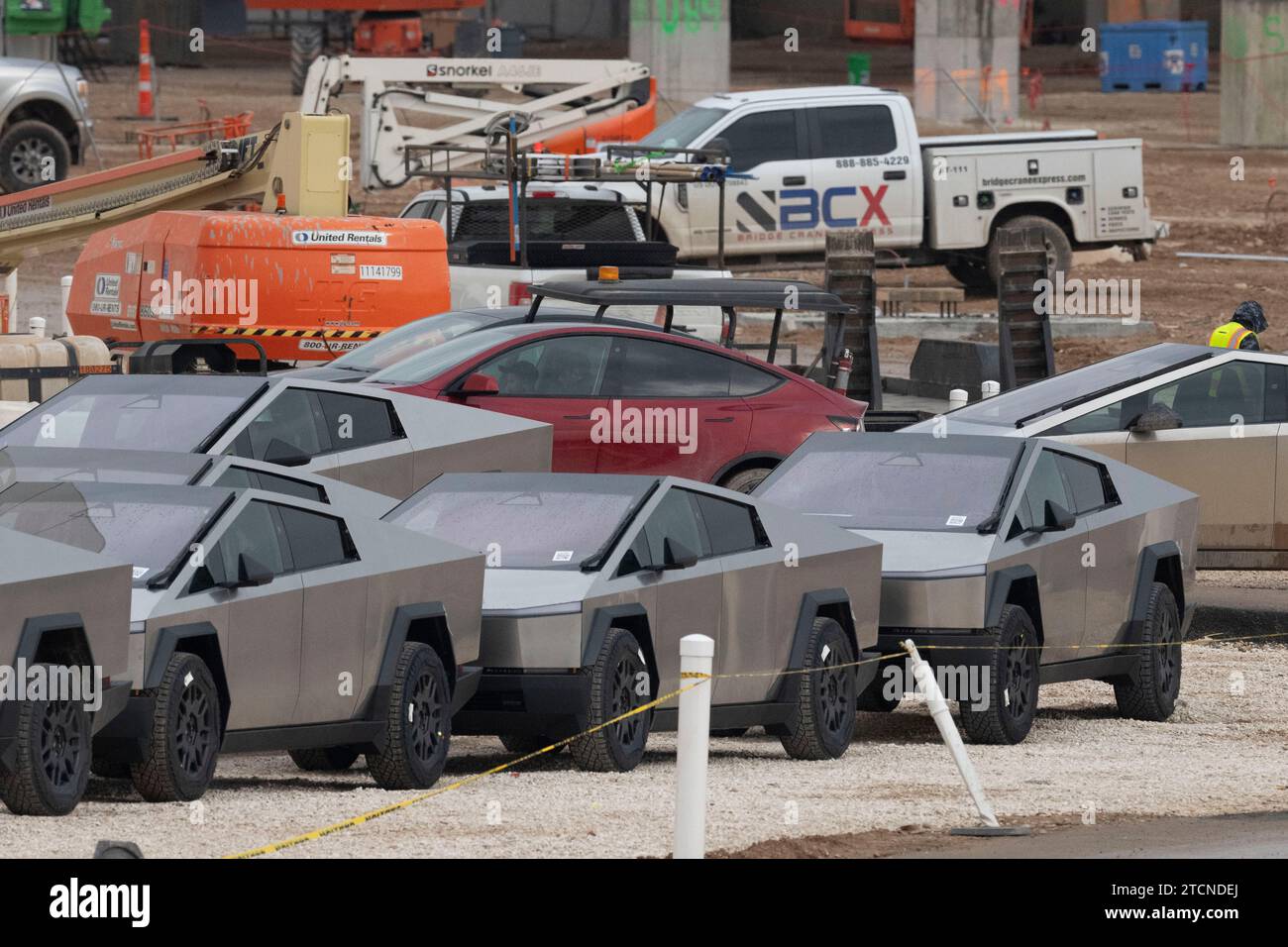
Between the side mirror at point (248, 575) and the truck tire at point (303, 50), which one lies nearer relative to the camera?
the side mirror at point (248, 575)

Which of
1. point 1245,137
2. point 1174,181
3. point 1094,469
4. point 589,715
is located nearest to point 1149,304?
point 1174,181

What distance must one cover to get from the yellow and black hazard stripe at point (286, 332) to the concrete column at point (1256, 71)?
32.0m

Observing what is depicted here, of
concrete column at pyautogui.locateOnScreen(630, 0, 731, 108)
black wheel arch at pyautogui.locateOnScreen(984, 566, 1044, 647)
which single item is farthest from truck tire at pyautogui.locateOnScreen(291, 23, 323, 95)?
black wheel arch at pyautogui.locateOnScreen(984, 566, 1044, 647)

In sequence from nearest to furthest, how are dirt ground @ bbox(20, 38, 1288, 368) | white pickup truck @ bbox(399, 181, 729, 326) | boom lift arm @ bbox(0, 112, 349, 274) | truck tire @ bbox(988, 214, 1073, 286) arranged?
white pickup truck @ bbox(399, 181, 729, 326), boom lift arm @ bbox(0, 112, 349, 274), truck tire @ bbox(988, 214, 1073, 286), dirt ground @ bbox(20, 38, 1288, 368)

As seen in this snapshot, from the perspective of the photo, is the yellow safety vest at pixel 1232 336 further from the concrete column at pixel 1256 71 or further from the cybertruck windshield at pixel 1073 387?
the concrete column at pixel 1256 71

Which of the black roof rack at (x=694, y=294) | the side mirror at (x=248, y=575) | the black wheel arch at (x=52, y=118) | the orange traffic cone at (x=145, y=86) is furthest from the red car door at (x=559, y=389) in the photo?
the orange traffic cone at (x=145, y=86)

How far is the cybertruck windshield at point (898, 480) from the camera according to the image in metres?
13.2

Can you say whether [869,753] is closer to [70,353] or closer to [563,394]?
[563,394]

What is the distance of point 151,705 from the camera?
31.8 ft

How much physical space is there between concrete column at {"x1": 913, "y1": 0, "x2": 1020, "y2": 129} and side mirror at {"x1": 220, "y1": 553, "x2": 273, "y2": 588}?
41.9 meters

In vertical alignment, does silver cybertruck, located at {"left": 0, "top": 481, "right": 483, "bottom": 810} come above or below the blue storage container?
below

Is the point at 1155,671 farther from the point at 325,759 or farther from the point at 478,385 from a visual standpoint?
the point at 325,759

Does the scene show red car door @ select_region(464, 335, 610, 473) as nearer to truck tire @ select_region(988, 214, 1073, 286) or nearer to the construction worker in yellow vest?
the construction worker in yellow vest

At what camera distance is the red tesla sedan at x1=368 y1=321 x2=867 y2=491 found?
1622 cm
